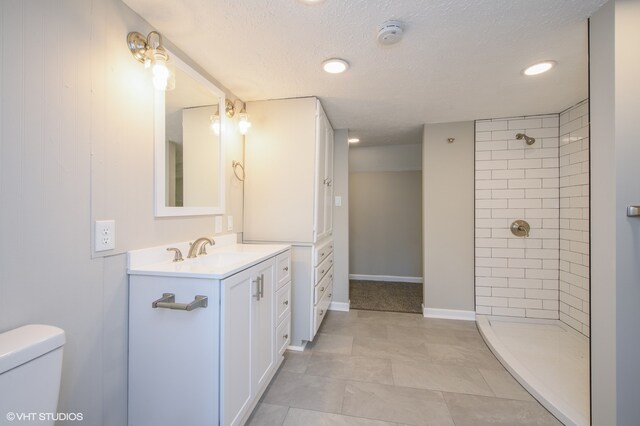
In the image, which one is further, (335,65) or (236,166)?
(236,166)

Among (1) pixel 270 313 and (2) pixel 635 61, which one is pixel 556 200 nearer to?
(2) pixel 635 61

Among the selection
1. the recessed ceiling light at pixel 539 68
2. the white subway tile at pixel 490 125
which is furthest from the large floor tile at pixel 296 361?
the white subway tile at pixel 490 125

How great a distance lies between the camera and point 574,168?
242 centimetres

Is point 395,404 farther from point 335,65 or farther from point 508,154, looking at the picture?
point 508,154

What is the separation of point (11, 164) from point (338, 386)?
1962 mm

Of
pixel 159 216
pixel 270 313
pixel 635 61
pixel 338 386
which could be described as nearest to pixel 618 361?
pixel 635 61

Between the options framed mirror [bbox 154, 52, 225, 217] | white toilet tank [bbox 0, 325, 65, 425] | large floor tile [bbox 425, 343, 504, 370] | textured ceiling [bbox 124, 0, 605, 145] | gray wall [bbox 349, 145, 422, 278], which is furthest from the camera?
gray wall [bbox 349, 145, 422, 278]

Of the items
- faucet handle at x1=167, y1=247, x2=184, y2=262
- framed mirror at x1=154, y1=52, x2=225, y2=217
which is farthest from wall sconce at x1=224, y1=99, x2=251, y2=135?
faucet handle at x1=167, y1=247, x2=184, y2=262

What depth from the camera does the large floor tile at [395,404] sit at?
58.7 inches

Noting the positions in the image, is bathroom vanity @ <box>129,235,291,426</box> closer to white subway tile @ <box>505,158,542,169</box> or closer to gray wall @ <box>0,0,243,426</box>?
gray wall @ <box>0,0,243,426</box>

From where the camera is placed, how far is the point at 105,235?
1.12 meters

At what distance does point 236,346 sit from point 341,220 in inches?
83.1

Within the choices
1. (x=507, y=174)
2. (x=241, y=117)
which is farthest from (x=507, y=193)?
(x=241, y=117)

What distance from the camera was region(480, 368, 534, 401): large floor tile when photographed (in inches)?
66.6
